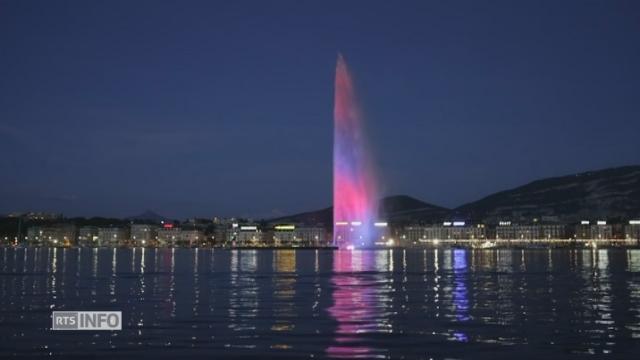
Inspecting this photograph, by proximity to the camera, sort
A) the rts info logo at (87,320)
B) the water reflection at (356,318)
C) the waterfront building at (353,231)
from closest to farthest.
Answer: the water reflection at (356,318)
the rts info logo at (87,320)
the waterfront building at (353,231)

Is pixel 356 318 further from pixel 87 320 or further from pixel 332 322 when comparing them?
pixel 87 320

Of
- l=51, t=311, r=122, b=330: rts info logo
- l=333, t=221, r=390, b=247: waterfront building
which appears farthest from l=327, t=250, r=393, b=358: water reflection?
l=333, t=221, r=390, b=247: waterfront building

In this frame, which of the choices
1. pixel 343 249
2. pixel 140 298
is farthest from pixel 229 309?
pixel 343 249

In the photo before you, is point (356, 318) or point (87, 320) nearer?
point (87, 320)

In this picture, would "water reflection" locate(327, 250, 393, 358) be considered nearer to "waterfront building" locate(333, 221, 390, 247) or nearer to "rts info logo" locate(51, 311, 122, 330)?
"rts info logo" locate(51, 311, 122, 330)

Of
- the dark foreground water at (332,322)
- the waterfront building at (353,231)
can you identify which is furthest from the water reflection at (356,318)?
the waterfront building at (353,231)

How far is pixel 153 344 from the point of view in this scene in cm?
1839

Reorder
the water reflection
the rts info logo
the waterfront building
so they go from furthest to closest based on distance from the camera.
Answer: the waterfront building → the rts info logo → the water reflection

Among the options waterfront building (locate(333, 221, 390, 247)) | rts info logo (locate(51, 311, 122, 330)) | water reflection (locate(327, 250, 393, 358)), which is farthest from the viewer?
waterfront building (locate(333, 221, 390, 247))

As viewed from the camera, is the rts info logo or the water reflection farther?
the rts info logo

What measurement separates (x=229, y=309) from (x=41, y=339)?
839cm

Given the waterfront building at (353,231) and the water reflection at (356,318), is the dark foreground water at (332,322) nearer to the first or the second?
the water reflection at (356,318)

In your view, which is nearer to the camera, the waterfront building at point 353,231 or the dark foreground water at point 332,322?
the dark foreground water at point 332,322

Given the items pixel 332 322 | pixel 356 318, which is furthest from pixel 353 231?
pixel 332 322
